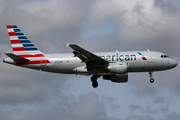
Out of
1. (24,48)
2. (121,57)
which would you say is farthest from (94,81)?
(24,48)

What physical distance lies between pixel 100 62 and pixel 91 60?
52.1 inches

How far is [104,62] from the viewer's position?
147 ft

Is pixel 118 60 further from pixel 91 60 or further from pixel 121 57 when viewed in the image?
pixel 91 60

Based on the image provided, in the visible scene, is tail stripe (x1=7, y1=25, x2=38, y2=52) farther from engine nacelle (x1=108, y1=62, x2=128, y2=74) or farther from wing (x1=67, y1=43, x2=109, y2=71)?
engine nacelle (x1=108, y1=62, x2=128, y2=74)

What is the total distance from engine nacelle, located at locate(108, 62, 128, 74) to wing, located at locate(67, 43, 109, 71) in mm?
966

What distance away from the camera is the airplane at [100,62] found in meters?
44.7

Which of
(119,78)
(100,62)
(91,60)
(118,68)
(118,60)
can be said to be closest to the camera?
(118,68)

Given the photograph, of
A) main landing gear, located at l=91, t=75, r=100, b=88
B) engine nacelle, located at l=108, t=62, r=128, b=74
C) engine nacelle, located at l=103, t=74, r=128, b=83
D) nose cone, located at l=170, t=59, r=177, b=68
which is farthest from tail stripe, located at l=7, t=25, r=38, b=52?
nose cone, located at l=170, t=59, r=177, b=68

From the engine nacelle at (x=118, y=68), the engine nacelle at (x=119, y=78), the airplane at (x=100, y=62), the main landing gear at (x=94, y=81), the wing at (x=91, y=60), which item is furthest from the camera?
the main landing gear at (x=94, y=81)

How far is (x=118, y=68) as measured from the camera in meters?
44.0

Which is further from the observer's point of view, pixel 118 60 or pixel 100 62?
pixel 118 60

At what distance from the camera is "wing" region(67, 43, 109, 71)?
1678 inches

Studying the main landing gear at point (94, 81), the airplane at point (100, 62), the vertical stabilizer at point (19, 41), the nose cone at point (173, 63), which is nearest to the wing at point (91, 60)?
the airplane at point (100, 62)

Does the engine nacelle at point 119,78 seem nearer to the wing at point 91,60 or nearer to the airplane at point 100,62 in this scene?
the airplane at point 100,62
